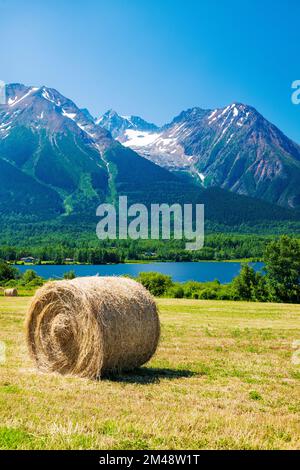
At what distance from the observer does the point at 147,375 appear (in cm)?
1202

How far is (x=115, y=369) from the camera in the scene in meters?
12.0

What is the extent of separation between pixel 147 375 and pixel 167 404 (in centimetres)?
307


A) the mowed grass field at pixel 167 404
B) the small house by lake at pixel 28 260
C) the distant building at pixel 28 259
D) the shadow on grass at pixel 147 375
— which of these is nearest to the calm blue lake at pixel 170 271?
the small house by lake at pixel 28 260

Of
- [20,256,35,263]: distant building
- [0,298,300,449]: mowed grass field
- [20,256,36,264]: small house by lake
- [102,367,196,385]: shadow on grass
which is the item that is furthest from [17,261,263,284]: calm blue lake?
[102,367,196,385]: shadow on grass

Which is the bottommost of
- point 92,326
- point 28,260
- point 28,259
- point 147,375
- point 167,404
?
point 28,260

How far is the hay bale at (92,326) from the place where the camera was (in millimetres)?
11602

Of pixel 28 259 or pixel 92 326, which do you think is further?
pixel 28 259

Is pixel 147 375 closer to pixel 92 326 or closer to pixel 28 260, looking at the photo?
pixel 92 326

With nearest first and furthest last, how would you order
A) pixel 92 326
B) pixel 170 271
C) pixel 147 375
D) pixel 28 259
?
1. pixel 92 326
2. pixel 147 375
3. pixel 170 271
4. pixel 28 259

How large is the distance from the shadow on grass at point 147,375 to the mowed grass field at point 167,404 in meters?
0.02

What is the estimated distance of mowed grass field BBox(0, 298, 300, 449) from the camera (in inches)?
269

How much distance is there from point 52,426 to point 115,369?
4809mm

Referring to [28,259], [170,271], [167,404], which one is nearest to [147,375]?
[167,404]
